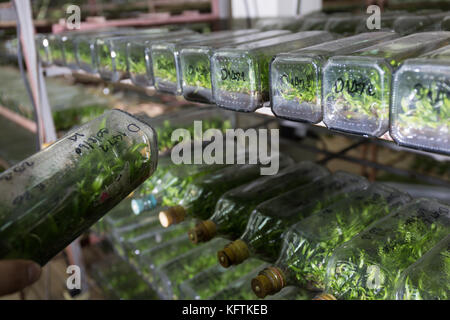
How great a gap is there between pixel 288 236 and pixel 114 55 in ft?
2.44

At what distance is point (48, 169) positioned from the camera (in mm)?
656

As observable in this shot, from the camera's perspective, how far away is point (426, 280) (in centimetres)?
67

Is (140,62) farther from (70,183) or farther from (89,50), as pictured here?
(70,183)

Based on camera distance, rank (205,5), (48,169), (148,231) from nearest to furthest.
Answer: (48,169) → (148,231) → (205,5)

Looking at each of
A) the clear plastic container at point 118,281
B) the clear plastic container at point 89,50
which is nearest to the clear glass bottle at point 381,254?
the clear plastic container at point 89,50

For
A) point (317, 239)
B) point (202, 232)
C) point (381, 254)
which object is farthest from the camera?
point (202, 232)

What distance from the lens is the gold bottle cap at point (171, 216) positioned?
1036 mm

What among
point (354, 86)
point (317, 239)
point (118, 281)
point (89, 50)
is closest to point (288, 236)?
point (317, 239)

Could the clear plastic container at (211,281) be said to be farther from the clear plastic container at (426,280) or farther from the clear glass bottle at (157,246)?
the clear plastic container at (426,280)

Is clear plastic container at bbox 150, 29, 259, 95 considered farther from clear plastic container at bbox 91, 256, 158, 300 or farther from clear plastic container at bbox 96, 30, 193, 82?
clear plastic container at bbox 91, 256, 158, 300

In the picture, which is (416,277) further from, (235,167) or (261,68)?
(235,167)
